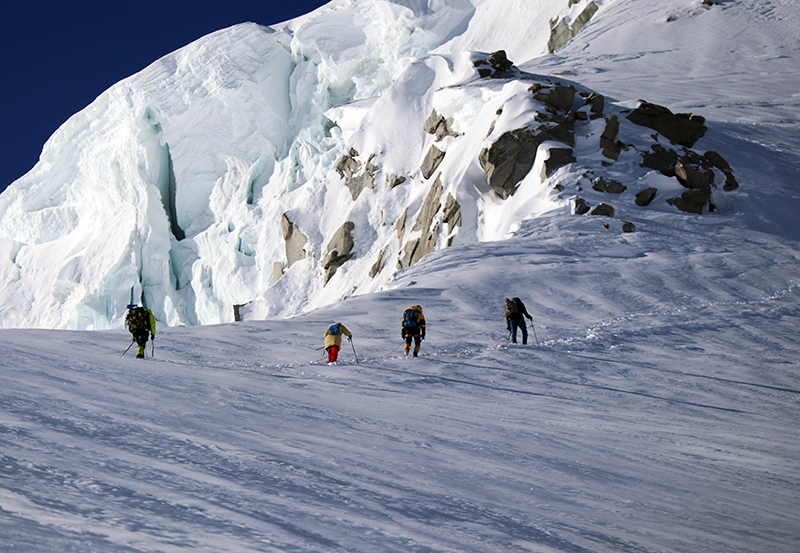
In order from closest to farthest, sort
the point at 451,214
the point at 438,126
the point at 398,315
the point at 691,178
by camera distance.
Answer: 1. the point at 398,315
2. the point at 691,178
3. the point at 451,214
4. the point at 438,126

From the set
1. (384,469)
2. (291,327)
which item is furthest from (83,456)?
(291,327)

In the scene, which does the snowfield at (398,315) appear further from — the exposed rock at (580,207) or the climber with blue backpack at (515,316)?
the exposed rock at (580,207)

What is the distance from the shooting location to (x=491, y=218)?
21188 millimetres

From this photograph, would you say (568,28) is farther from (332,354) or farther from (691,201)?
(332,354)

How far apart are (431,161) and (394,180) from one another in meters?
2.40

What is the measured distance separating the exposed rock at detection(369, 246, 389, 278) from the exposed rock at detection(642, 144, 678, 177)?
10384 millimetres

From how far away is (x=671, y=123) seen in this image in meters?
21.7

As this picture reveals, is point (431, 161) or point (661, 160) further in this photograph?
point (431, 161)

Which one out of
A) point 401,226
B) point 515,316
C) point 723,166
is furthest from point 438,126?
point 515,316

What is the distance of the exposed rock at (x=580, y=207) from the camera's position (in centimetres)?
1828

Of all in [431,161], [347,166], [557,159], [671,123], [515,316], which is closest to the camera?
[515,316]

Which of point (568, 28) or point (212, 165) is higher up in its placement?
point (568, 28)

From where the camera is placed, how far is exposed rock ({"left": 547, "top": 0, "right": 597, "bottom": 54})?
38.1 m

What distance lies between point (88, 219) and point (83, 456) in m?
38.0
